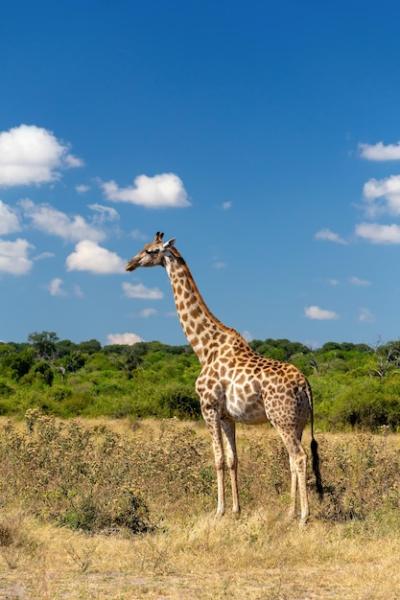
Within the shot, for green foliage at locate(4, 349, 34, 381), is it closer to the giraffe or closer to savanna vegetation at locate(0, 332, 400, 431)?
savanna vegetation at locate(0, 332, 400, 431)

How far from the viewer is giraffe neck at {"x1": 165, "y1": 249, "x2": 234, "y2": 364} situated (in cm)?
1121

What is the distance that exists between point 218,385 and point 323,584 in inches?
136

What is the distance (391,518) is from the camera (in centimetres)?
993

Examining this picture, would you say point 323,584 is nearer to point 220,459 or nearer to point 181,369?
point 220,459

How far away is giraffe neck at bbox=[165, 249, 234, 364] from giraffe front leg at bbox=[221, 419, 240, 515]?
3.37 feet

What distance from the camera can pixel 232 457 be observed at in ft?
34.6

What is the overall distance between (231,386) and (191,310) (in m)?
1.39

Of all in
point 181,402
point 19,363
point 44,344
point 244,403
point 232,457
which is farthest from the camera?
point 44,344

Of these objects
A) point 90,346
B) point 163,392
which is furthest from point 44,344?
point 163,392

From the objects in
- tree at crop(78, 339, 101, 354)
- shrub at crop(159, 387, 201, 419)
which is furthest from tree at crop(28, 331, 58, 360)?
shrub at crop(159, 387, 201, 419)

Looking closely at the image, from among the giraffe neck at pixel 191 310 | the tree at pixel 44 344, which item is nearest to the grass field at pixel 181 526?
the giraffe neck at pixel 191 310

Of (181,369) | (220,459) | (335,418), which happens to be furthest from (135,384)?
(220,459)

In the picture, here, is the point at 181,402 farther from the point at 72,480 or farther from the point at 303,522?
the point at 303,522

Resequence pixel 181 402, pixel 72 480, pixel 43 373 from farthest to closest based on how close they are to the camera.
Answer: pixel 43 373, pixel 181 402, pixel 72 480
